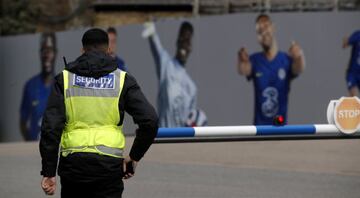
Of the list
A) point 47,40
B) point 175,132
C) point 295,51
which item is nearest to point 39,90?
point 47,40

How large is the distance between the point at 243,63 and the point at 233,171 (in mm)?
5055

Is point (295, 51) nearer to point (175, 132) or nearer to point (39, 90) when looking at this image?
point (39, 90)

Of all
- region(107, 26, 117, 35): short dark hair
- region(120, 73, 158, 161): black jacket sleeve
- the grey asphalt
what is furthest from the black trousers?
region(107, 26, 117, 35): short dark hair

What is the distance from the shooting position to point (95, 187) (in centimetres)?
474

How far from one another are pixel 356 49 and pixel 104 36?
1095 cm

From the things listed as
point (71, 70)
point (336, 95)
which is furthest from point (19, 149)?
point (71, 70)

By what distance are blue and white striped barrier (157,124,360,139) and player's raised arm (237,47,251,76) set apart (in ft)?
24.4

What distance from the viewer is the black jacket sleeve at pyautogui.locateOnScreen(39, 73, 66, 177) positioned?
473cm

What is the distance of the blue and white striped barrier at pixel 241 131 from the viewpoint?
7.62m

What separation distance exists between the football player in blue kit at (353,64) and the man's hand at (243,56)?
5.80 ft

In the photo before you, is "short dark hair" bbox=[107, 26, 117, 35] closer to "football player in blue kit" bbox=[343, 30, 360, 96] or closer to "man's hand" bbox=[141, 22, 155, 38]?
"man's hand" bbox=[141, 22, 155, 38]

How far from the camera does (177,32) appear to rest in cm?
1577

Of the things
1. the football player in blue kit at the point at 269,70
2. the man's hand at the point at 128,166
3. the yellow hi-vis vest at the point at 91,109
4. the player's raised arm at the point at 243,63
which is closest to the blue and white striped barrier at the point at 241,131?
the man's hand at the point at 128,166

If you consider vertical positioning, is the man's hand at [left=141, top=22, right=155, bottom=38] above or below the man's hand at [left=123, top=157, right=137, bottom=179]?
above
